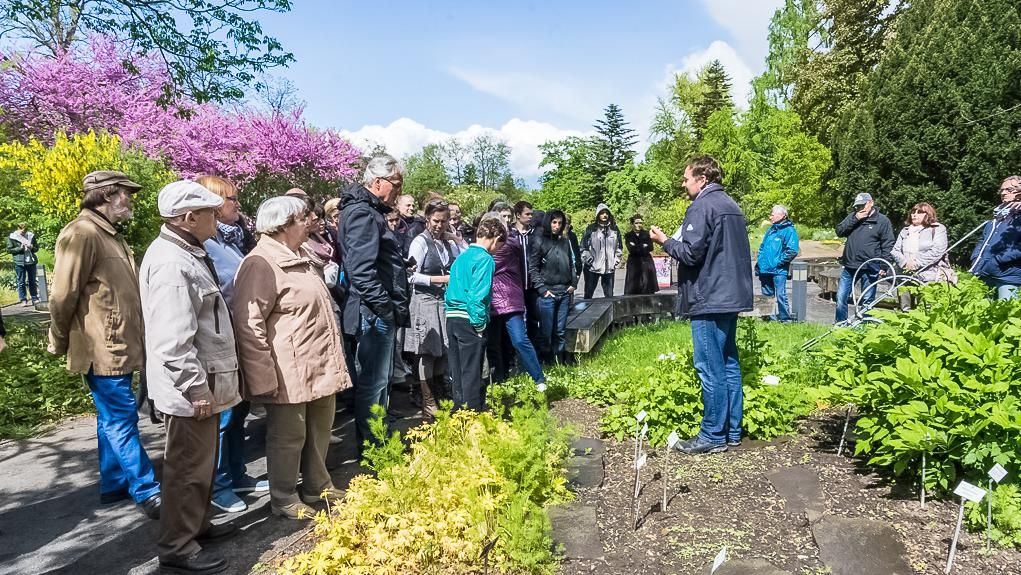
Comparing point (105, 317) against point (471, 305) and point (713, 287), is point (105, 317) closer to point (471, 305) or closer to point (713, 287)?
point (471, 305)

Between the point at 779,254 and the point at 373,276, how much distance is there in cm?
699

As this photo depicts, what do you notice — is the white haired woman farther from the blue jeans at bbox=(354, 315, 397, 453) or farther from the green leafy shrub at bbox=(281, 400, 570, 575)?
the blue jeans at bbox=(354, 315, 397, 453)

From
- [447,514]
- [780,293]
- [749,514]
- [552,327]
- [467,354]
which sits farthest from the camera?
[780,293]

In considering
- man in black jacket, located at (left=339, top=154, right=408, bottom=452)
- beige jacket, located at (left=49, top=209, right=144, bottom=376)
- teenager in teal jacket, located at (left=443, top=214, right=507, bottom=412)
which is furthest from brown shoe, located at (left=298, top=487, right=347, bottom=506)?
beige jacket, located at (left=49, top=209, right=144, bottom=376)

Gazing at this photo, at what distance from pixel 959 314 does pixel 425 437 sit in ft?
10.7

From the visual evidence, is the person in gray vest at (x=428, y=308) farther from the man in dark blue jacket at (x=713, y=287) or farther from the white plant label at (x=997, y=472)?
the white plant label at (x=997, y=472)

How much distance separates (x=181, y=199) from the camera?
10.0ft

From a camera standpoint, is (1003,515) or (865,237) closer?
(1003,515)

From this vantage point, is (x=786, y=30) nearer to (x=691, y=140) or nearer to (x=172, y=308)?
(x=691, y=140)

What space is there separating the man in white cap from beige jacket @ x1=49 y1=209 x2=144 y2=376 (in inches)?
36.2

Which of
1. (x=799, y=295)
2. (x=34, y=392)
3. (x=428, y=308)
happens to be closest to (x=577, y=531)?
(x=428, y=308)

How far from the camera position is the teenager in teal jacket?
477 cm

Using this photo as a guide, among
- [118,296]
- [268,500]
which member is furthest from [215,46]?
[268,500]

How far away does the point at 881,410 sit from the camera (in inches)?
144
